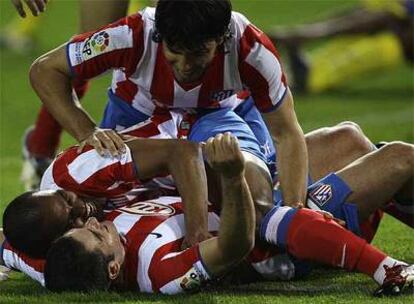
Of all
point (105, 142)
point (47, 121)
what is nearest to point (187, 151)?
point (105, 142)

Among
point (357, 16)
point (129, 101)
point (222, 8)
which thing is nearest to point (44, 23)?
point (357, 16)

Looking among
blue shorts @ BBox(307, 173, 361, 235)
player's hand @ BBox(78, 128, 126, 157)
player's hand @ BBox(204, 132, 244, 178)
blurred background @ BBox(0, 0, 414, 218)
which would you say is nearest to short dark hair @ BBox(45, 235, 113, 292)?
player's hand @ BBox(78, 128, 126, 157)

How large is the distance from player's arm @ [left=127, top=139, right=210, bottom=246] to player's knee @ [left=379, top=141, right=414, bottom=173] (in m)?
0.83

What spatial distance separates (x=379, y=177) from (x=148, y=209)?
37.5 inches

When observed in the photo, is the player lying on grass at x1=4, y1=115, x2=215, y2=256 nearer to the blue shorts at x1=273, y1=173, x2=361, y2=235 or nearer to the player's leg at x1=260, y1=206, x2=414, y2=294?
the player's leg at x1=260, y1=206, x2=414, y2=294

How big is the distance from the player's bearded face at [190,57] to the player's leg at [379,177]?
0.82 metres

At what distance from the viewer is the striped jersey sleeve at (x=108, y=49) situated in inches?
213

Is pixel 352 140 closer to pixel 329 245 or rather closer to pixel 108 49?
pixel 329 245

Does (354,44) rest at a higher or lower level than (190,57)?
lower

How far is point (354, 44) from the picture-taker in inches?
520

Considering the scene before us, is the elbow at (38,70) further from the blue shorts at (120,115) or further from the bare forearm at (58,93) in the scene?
the blue shorts at (120,115)

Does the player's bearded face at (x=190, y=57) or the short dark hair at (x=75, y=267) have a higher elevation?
the player's bearded face at (x=190, y=57)

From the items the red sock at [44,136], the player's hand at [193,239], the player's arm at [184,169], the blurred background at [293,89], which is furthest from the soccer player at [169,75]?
the red sock at [44,136]

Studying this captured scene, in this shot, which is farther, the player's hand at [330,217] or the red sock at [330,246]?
the player's hand at [330,217]
